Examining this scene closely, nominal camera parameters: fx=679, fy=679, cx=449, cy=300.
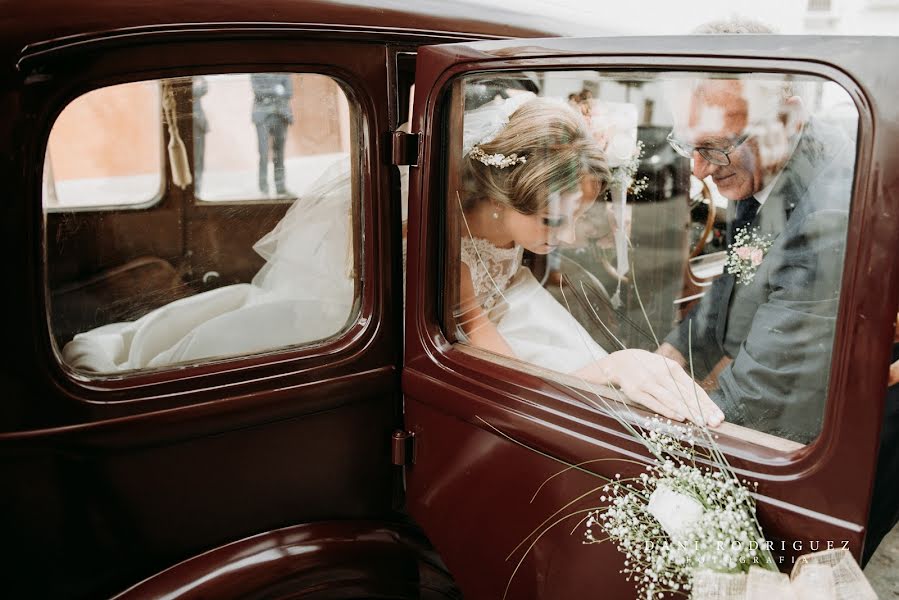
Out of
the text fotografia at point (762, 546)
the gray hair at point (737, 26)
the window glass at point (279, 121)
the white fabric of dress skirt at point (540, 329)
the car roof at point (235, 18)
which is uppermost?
the gray hair at point (737, 26)

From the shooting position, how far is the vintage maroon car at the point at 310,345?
50.1 inches

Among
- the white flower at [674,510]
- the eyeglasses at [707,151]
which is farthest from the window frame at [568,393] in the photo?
the eyeglasses at [707,151]

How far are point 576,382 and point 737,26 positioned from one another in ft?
4.32

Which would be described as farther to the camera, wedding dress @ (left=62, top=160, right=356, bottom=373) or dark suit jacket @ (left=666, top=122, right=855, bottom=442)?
wedding dress @ (left=62, top=160, right=356, bottom=373)

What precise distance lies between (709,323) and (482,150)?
2.41ft

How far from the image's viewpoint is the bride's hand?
129cm

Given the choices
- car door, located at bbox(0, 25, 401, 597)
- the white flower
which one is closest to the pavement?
the white flower

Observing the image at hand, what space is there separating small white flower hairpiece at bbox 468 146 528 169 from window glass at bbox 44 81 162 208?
2.43 ft

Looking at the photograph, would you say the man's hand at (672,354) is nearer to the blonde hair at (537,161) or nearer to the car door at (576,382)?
the car door at (576,382)

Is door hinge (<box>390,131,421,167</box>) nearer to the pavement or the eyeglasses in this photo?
the eyeglasses

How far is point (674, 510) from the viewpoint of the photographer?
1169mm

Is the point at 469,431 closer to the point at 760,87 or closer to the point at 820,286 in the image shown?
the point at 820,286

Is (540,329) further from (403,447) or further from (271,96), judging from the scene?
(271,96)

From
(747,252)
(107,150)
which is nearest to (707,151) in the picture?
(747,252)
